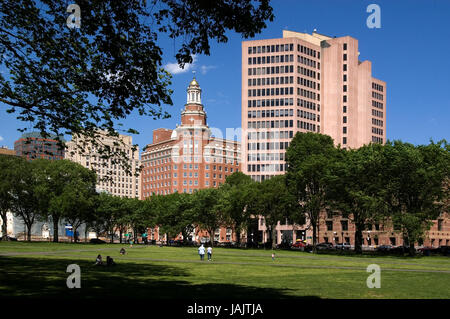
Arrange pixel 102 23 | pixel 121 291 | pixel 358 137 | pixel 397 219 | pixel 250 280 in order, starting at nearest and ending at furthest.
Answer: pixel 102 23 < pixel 121 291 < pixel 250 280 < pixel 397 219 < pixel 358 137

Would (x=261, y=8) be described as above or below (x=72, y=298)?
above

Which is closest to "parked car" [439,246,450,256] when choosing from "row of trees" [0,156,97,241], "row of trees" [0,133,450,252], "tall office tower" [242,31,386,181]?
"row of trees" [0,133,450,252]

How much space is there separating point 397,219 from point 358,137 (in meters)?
113

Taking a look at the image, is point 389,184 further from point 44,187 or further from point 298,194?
point 44,187

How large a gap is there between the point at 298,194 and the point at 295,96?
270ft

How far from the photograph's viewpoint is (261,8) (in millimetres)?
19484

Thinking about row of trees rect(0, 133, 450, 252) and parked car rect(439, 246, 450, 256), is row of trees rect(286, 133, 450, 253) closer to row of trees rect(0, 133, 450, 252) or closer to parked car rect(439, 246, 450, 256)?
row of trees rect(0, 133, 450, 252)

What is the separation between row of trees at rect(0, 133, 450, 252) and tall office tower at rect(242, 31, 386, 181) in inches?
1464

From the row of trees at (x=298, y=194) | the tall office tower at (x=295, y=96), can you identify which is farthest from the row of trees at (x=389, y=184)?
the tall office tower at (x=295, y=96)

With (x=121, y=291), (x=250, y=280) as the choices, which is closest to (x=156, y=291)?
(x=121, y=291)

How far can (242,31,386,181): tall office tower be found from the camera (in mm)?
171750

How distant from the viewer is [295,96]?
171250 millimetres

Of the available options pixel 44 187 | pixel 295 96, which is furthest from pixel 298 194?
pixel 295 96
